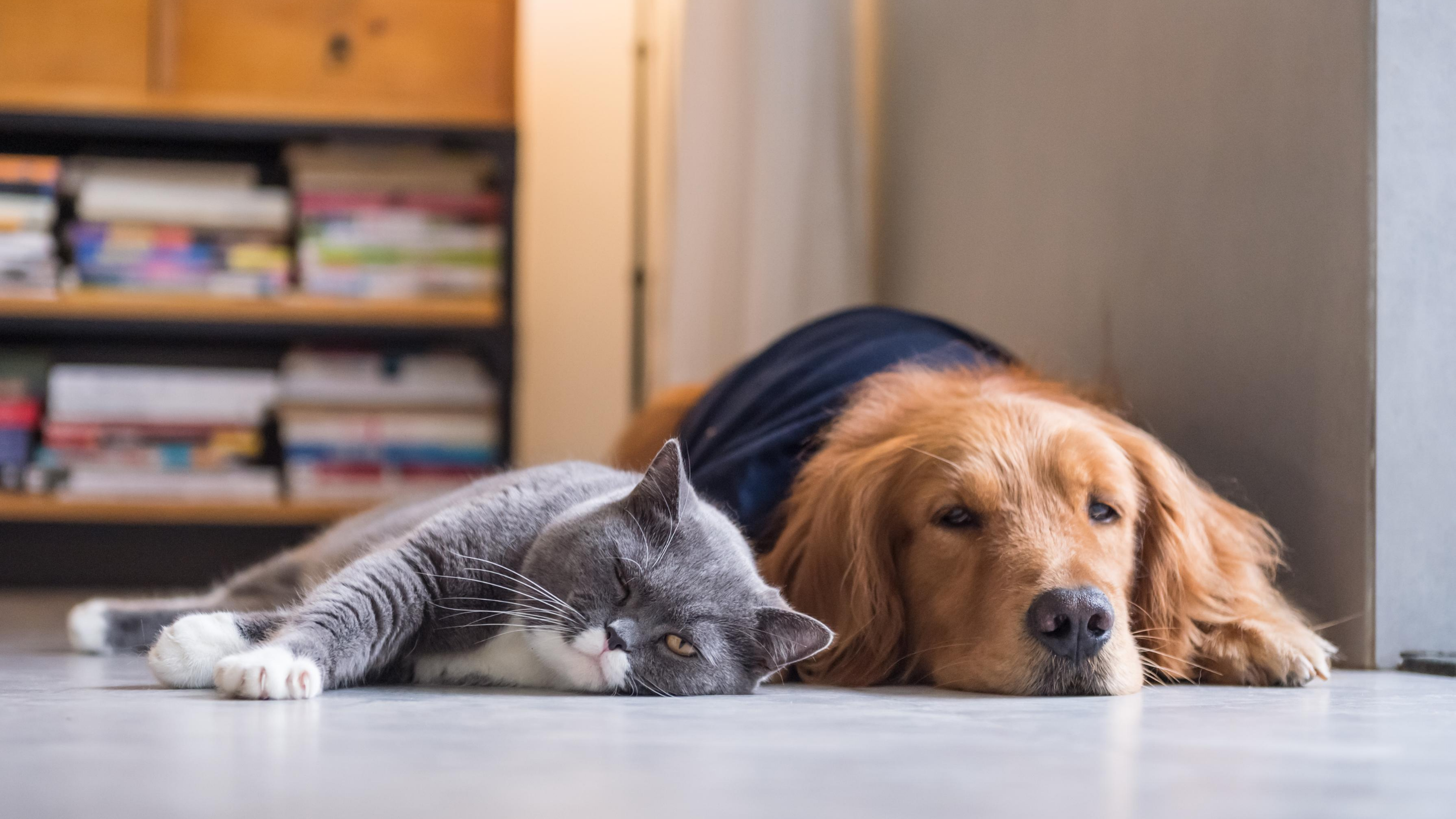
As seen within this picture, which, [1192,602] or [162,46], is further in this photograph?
[162,46]

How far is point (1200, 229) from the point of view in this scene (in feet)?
5.99

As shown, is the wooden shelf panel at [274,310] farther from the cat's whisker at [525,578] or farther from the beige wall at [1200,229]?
the cat's whisker at [525,578]

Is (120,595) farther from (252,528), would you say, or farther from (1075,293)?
(1075,293)

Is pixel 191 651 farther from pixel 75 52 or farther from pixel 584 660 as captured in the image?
Answer: pixel 75 52

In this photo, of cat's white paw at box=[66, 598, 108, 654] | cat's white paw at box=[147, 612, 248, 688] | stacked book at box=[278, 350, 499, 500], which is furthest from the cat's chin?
stacked book at box=[278, 350, 499, 500]

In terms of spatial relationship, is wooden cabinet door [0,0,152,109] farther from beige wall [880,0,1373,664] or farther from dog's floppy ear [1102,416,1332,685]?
dog's floppy ear [1102,416,1332,685]

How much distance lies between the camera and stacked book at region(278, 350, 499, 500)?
3254 millimetres

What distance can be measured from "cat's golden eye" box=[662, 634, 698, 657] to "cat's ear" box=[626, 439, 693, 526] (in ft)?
0.35

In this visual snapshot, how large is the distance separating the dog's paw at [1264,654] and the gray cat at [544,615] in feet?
1.65

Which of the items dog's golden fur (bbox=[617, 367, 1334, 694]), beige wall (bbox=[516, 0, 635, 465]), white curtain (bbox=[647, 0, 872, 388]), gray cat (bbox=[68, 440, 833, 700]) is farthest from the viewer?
beige wall (bbox=[516, 0, 635, 465])

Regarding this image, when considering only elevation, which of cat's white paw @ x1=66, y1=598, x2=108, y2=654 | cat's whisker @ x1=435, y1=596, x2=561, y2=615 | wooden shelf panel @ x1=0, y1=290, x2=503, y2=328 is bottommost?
cat's white paw @ x1=66, y1=598, x2=108, y2=654

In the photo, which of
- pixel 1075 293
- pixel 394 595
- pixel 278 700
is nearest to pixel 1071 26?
pixel 1075 293

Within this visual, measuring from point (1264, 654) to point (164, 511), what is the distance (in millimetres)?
2602

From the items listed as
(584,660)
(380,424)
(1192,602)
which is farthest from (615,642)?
(380,424)
